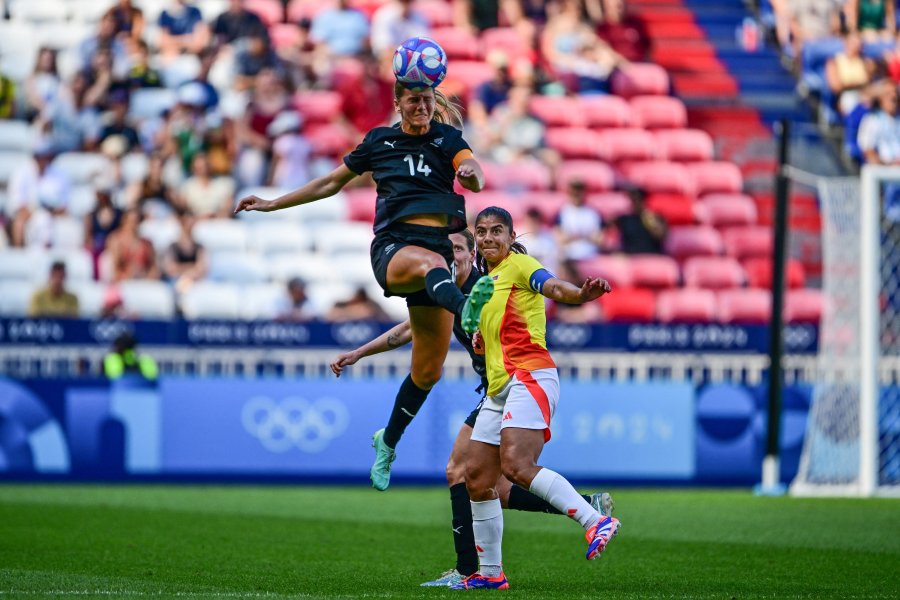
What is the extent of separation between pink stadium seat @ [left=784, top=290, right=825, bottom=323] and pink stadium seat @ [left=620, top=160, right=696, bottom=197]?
2.52 m

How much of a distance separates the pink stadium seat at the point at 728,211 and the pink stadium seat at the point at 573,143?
1709mm

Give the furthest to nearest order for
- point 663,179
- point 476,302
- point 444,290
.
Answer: point 663,179 → point 444,290 → point 476,302

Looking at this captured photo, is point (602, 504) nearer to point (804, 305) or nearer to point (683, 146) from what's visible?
point (804, 305)

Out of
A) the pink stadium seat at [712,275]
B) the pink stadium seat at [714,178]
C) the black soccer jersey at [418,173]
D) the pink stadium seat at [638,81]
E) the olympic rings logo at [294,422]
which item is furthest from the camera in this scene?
the pink stadium seat at [638,81]

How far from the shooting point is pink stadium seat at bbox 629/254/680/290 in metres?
19.8

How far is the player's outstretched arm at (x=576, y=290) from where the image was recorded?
23.1 feet

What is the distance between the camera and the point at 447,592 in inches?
299

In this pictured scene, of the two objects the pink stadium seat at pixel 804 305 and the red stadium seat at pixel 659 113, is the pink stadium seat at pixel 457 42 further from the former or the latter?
the pink stadium seat at pixel 804 305

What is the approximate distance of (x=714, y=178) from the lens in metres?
22.0

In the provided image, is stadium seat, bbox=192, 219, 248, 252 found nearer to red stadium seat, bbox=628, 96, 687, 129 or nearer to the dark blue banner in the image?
the dark blue banner

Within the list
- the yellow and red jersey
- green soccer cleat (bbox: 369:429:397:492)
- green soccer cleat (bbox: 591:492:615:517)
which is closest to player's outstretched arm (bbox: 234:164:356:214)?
the yellow and red jersey

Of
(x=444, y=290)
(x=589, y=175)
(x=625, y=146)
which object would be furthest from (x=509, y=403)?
(x=625, y=146)

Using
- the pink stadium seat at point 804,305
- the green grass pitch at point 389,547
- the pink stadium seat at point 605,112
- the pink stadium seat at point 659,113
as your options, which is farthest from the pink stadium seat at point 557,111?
the green grass pitch at point 389,547

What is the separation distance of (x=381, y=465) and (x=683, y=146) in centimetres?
1468
